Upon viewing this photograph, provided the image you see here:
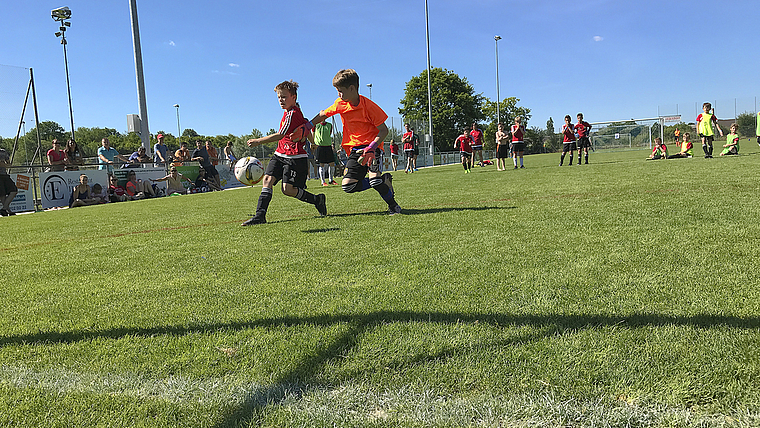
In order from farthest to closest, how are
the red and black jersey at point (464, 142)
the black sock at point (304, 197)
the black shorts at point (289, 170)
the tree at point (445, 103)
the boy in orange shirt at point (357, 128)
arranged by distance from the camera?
the tree at point (445, 103)
the red and black jersey at point (464, 142)
the black sock at point (304, 197)
the black shorts at point (289, 170)
the boy in orange shirt at point (357, 128)

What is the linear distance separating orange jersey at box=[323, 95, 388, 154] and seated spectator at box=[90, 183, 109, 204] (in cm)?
1087

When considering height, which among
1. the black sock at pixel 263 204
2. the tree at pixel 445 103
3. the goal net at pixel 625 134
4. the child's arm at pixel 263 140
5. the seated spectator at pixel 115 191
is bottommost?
the black sock at pixel 263 204

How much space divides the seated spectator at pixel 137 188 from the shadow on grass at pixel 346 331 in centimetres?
1444

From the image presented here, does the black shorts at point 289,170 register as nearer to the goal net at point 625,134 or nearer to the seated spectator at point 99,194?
the seated spectator at point 99,194

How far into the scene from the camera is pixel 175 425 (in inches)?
62.4

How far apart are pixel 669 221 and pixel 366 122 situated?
12.4 feet

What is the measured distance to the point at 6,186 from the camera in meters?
12.1

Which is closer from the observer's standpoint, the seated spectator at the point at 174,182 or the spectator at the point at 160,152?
the seated spectator at the point at 174,182

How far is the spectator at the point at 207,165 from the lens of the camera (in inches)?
708

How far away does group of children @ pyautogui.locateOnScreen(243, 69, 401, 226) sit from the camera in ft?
20.6

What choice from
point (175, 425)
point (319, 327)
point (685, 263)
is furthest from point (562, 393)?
point (685, 263)

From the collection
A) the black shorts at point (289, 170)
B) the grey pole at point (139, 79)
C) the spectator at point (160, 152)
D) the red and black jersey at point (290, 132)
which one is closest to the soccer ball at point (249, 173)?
the black shorts at point (289, 170)

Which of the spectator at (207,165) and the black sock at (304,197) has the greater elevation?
the spectator at (207,165)

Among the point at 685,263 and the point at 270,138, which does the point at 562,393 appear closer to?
the point at 685,263
